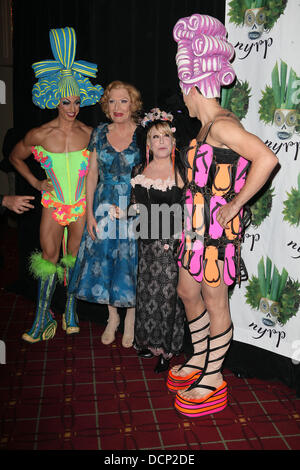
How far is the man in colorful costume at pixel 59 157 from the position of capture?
2830mm

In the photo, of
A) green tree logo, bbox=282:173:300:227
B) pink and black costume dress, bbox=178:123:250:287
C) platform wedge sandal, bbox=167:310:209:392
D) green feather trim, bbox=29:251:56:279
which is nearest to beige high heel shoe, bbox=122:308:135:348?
platform wedge sandal, bbox=167:310:209:392

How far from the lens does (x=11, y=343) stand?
3029mm

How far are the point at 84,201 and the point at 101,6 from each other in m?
1.42

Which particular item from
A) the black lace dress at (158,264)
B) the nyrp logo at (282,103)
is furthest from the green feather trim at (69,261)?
the nyrp logo at (282,103)

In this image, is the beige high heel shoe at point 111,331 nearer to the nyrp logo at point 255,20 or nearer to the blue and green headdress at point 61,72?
the blue and green headdress at point 61,72

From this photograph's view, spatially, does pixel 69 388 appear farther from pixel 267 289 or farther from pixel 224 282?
pixel 267 289

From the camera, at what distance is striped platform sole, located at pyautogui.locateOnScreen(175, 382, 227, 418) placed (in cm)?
227

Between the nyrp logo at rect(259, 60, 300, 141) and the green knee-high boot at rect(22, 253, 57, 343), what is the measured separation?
1780 mm

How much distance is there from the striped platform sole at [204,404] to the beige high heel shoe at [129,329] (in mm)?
751

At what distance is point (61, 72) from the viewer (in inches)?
112

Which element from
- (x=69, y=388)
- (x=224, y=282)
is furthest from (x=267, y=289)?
(x=69, y=388)

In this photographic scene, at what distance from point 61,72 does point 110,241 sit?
118 centimetres

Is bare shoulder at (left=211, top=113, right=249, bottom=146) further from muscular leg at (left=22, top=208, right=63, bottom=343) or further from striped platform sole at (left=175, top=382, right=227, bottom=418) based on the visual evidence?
muscular leg at (left=22, top=208, right=63, bottom=343)

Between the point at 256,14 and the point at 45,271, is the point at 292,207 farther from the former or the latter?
the point at 45,271
